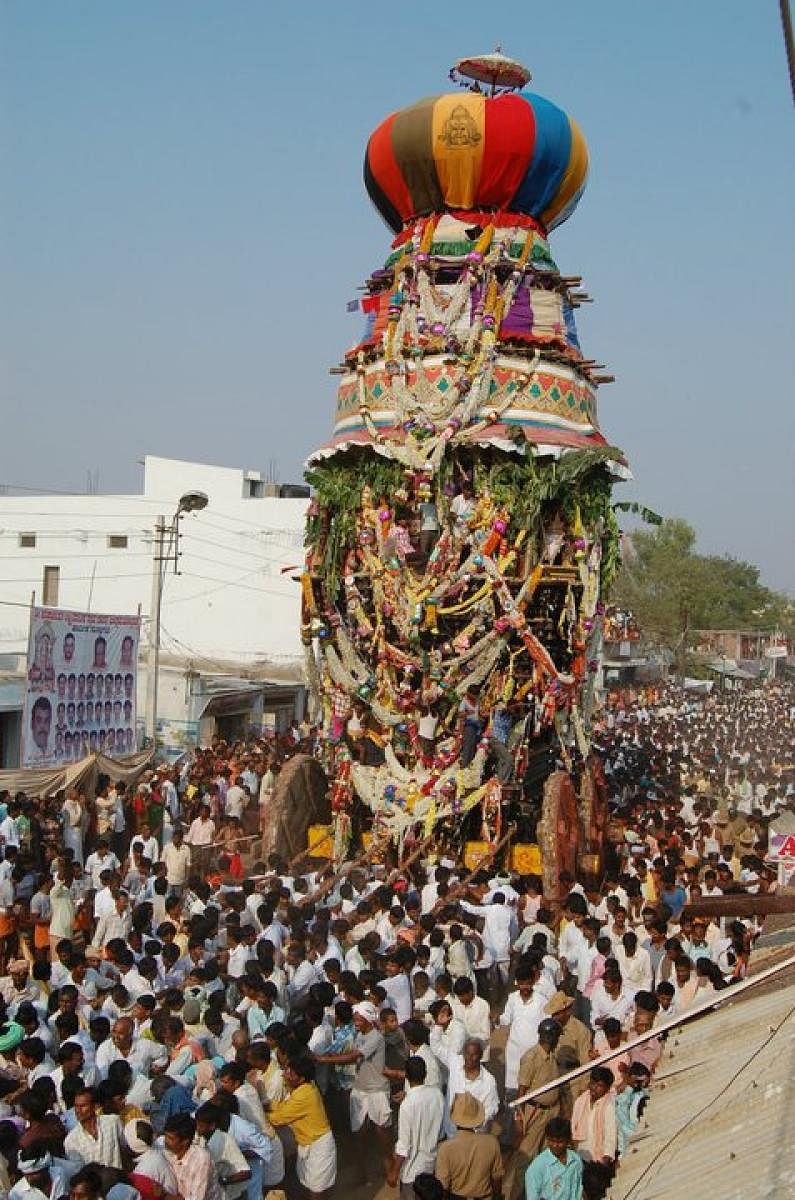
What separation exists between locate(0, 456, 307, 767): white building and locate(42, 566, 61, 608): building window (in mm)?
27

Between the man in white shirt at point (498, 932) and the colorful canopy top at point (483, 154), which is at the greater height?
the colorful canopy top at point (483, 154)

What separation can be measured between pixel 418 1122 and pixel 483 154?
12086mm

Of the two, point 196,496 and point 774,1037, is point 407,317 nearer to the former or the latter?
point 196,496

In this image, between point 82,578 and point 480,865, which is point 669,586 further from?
point 480,865

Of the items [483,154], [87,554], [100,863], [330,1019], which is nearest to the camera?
[330,1019]

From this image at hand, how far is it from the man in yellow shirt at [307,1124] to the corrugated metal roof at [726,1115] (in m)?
1.79

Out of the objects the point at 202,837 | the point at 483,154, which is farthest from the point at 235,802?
the point at 483,154

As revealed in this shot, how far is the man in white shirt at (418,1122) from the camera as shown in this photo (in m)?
6.98

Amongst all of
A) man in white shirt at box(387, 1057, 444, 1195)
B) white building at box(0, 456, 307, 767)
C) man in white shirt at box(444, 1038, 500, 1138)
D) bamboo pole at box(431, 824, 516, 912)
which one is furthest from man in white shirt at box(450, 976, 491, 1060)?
white building at box(0, 456, 307, 767)

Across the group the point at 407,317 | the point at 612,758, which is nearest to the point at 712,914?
the point at 407,317

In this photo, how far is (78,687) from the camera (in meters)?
18.5

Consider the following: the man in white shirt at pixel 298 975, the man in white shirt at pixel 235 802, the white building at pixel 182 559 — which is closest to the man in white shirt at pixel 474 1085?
the man in white shirt at pixel 298 975

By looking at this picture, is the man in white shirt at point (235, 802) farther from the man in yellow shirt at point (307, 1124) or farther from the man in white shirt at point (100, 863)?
the man in yellow shirt at point (307, 1124)

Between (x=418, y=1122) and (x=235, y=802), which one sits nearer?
(x=418, y=1122)
